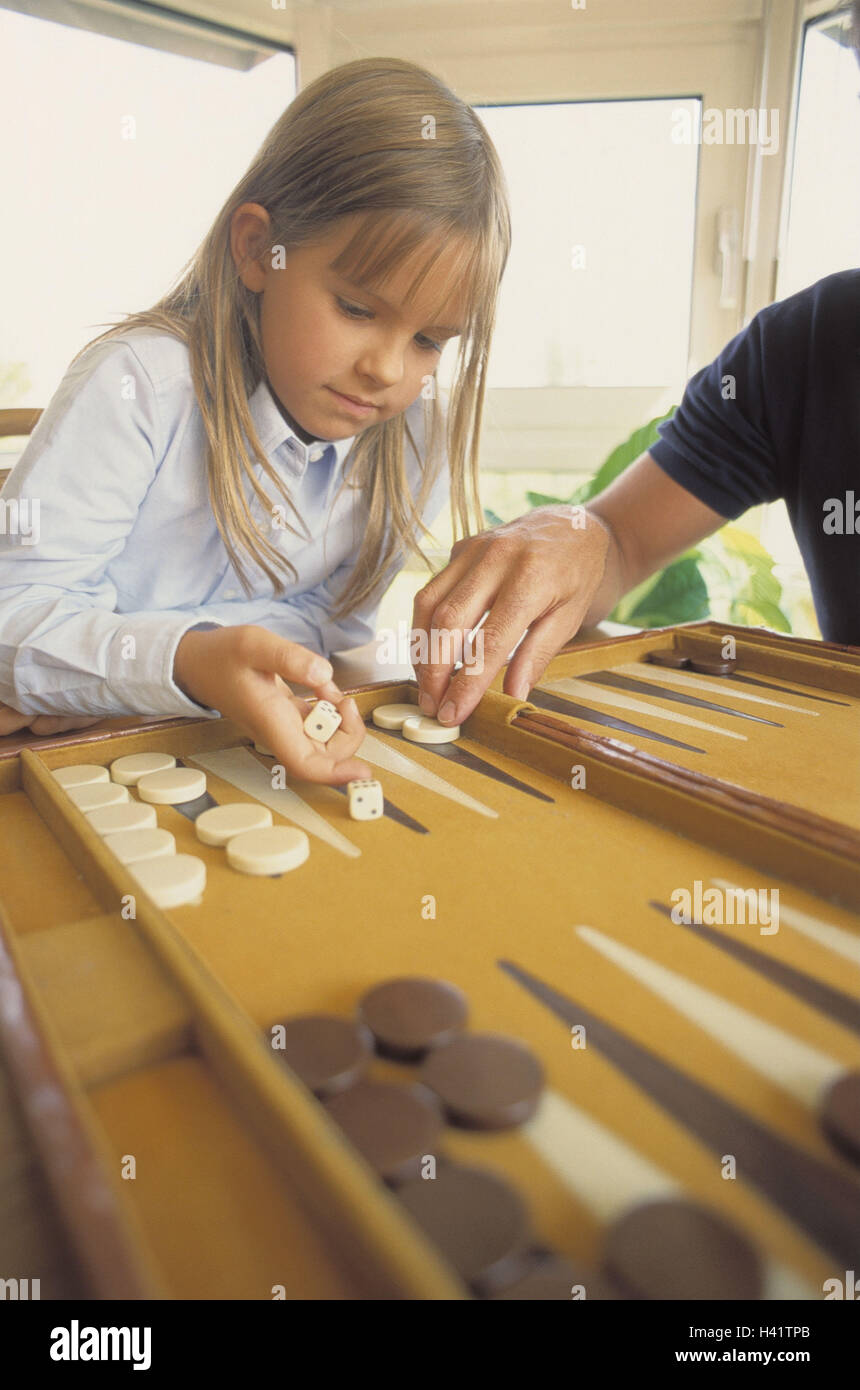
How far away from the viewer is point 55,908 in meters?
0.69

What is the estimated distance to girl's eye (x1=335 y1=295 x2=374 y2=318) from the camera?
1.25m

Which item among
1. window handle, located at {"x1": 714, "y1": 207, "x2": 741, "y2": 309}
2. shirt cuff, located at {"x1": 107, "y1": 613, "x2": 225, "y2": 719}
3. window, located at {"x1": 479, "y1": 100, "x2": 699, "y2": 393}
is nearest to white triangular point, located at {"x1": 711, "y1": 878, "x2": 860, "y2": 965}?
shirt cuff, located at {"x1": 107, "y1": 613, "x2": 225, "y2": 719}

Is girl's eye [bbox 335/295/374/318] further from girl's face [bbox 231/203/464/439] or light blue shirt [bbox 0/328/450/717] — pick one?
light blue shirt [bbox 0/328/450/717]

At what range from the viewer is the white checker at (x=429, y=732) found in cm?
105

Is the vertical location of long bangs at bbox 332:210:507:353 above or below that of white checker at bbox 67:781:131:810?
above

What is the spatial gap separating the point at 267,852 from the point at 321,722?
0.71 feet

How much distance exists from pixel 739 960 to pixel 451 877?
23 centimetres

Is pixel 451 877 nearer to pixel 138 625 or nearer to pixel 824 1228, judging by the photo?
pixel 824 1228

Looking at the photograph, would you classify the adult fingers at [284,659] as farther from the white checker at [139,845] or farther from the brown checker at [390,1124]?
the brown checker at [390,1124]

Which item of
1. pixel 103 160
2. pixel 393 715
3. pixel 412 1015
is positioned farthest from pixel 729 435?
pixel 103 160

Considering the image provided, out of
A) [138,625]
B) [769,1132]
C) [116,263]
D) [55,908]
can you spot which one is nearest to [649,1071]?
[769,1132]

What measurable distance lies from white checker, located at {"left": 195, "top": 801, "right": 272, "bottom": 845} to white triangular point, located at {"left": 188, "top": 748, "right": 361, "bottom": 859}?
37mm

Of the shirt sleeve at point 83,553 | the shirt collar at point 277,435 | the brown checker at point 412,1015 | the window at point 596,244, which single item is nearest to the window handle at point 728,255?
Answer: the window at point 596,244

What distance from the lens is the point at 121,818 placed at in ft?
2.70
